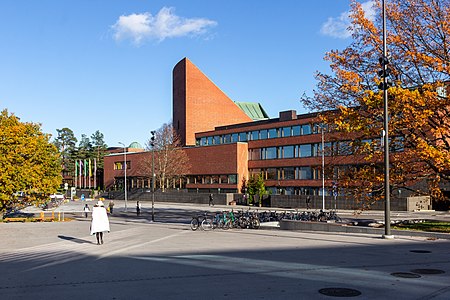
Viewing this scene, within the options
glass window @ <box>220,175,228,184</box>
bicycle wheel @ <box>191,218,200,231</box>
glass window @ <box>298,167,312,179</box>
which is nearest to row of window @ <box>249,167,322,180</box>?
glass window @ <box>298,167,312,179</box>

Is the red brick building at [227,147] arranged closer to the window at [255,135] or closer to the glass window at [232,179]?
the window at [255,135]

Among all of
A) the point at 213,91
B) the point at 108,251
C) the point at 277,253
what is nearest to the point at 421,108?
the point at 277,253

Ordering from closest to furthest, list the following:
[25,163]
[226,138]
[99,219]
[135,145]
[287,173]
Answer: [99,219] → [25,163] → [287,173] → [226,138] → [135,145]

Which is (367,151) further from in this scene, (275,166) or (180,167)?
(180,167)

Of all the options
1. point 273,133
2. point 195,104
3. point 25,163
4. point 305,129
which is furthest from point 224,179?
point 25,163

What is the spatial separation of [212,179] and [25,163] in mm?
41717

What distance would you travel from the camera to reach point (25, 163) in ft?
110

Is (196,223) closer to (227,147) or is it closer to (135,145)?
(227,147)

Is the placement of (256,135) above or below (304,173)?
above

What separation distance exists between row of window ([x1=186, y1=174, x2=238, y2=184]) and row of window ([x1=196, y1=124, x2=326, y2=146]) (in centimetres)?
645

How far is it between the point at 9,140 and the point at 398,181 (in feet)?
85.6

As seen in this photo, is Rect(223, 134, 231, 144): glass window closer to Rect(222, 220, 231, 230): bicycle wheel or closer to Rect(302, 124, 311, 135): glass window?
Rect(302, 124, 311, 135): glass window

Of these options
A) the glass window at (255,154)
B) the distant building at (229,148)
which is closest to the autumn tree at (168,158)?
the distant building at (229,148)

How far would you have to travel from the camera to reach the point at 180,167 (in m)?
76.8
